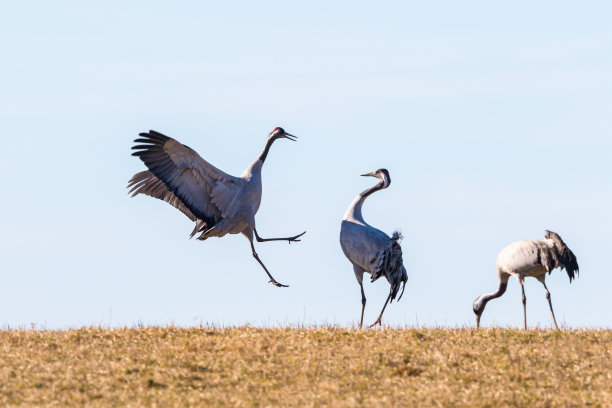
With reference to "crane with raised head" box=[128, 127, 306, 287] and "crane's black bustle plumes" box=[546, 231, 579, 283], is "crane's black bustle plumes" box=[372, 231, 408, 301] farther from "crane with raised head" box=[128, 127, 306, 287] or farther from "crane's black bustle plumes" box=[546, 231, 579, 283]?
"crane's black bustle plumes" box=[546, 231, 579, 283]

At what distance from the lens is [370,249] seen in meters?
17.2

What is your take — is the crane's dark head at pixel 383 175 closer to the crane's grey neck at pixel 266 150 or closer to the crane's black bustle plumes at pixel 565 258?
the crane's grey neck at pixel 266 150

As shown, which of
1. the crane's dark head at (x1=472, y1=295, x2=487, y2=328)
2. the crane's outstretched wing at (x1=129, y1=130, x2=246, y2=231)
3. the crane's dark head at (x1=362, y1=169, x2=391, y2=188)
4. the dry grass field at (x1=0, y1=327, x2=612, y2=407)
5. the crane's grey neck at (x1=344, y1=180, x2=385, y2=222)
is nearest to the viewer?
the dry grass field at (x1=0, y1=327, x2=612, y2=407)

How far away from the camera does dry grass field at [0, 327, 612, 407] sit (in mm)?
10641

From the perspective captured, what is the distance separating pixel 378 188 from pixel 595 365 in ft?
23.4

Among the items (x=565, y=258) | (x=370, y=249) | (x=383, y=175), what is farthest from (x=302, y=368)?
(x=565, y=258)

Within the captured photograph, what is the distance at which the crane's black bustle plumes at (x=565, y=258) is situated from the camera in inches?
733

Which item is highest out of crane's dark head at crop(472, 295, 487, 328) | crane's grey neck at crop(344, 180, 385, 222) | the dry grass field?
crane's grey neck at crop(344, 180, 385, 222)

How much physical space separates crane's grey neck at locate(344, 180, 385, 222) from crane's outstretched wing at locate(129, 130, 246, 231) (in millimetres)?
2096

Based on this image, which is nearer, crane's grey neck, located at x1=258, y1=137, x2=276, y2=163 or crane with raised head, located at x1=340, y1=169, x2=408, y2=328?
crane with raised head, located at x1=340, y1=169, x2=408, y2=328

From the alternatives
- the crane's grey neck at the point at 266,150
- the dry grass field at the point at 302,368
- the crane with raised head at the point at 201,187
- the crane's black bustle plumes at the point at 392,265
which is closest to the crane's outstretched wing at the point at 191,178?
the crane with raised head at the point at 201,187

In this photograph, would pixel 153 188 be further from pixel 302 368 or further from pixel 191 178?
pixel 302 368

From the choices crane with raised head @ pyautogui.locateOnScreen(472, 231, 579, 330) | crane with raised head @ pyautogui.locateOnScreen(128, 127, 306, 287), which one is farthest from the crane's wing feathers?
crane with raised head @ pyautogui.locateOnScreen(472, 231, 579, 330)

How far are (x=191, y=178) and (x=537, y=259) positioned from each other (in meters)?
6.82
